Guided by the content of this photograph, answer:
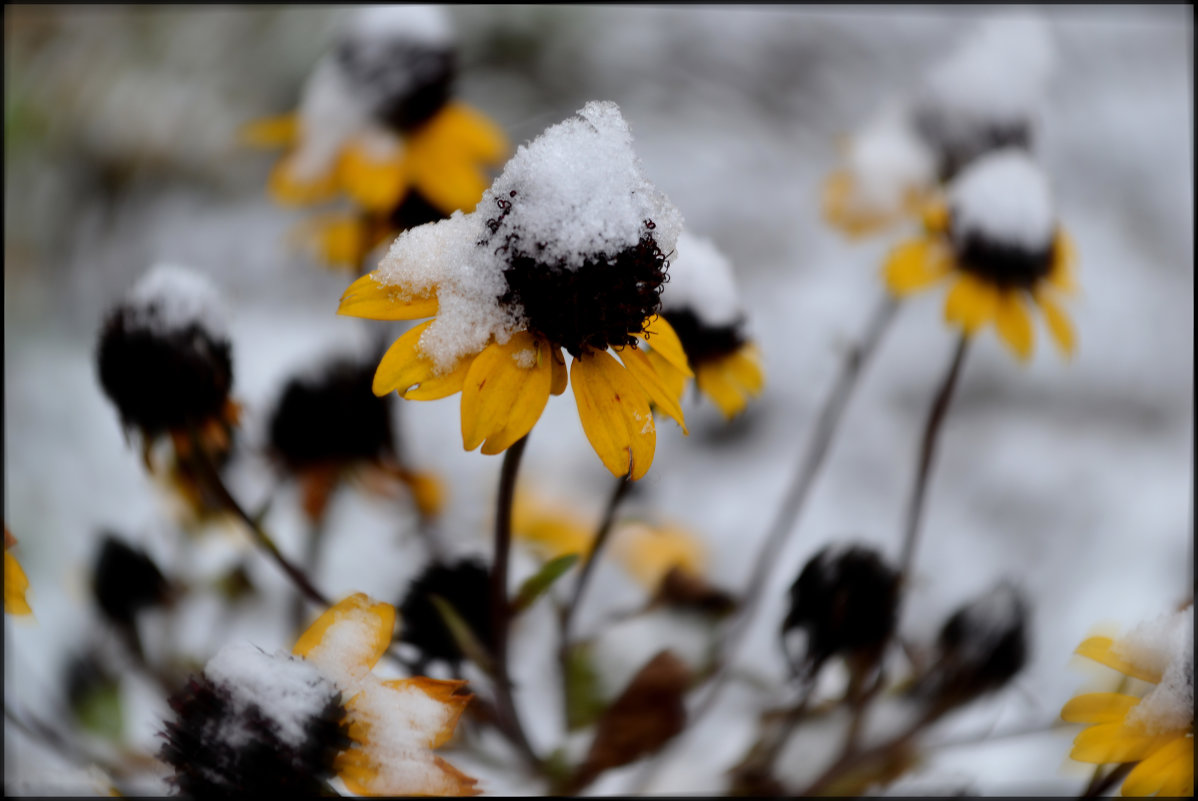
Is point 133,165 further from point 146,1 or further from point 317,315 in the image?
point 317,315

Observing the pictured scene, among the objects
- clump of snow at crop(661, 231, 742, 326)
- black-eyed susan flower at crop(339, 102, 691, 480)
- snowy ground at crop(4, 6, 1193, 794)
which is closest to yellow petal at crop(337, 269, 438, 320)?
black-eyed susan flower at crop(339, 102, 691, 480)

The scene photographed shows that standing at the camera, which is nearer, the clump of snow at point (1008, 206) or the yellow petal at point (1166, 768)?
the yellow petal at point (1166, 768)

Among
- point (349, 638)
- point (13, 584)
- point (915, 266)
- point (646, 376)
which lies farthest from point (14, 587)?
point (915, 266)

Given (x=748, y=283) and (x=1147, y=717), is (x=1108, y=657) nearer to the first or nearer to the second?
(x=1147, y=717)

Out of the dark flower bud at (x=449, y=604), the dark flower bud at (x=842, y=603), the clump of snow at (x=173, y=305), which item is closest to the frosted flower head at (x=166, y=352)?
the clump of snow at (x=173, y=305)

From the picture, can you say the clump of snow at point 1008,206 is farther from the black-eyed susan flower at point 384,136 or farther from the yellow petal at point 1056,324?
the black-eyed susan flower at point 384,136

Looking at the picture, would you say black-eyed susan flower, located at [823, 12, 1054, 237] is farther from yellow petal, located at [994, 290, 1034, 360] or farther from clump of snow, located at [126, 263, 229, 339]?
clump of snow, located at [126, 263, 229, 339]

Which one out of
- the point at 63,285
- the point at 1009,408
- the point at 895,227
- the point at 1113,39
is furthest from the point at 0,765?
the point at 1113,39
